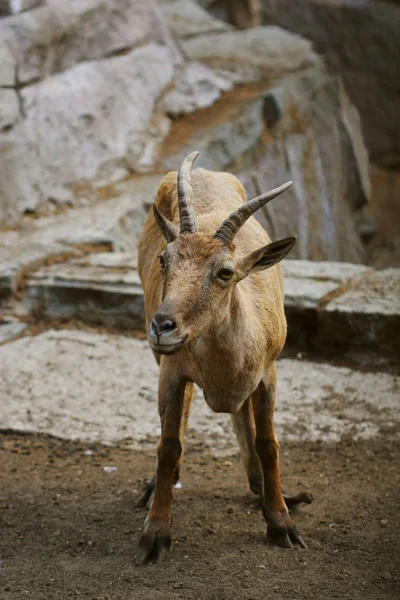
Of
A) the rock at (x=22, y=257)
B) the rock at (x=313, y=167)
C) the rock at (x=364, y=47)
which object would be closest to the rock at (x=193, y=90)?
the rock at (x=313, y=167)

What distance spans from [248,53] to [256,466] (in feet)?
37.8

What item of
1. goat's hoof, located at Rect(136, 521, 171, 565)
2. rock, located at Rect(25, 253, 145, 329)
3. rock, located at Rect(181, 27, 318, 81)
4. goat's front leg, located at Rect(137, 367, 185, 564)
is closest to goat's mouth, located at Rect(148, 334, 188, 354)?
goat's front leg, located at Rect(137, 367, 185, 564)

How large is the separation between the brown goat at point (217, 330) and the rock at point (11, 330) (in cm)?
277

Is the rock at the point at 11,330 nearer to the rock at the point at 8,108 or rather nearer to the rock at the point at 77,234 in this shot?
the rock at the point at 77,234

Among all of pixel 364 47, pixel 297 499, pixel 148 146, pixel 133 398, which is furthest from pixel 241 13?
pixel 297 499

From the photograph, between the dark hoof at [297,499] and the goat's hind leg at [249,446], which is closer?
the dark hoof at [297,499]

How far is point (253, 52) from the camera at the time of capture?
48.6 ft

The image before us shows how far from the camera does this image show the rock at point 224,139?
11.1 metres

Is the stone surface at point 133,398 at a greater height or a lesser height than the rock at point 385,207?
greater

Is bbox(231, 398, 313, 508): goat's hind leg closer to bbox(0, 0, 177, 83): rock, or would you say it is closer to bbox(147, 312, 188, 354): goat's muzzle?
bbox(147, 312, 188, 354): goat's muzzle

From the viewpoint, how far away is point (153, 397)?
6.01 meters

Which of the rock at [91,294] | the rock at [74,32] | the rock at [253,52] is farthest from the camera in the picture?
the rock at [253,52]

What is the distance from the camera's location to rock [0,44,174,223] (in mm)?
9664

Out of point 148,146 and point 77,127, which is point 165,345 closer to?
point 77,127
